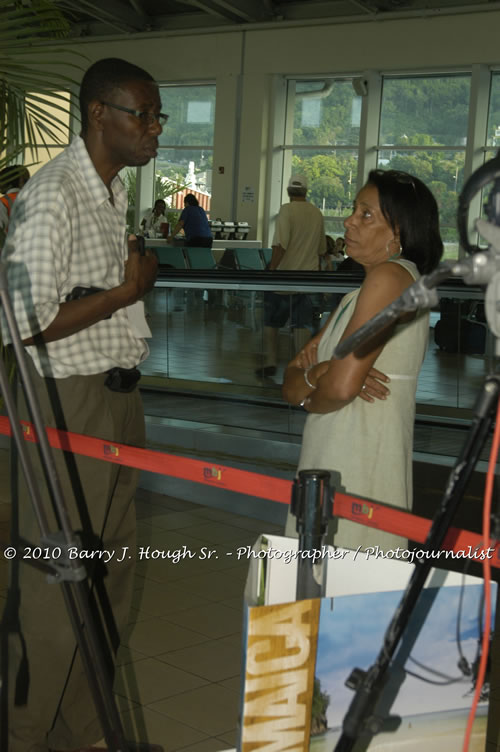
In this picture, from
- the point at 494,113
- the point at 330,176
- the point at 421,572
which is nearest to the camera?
the point at 421,572

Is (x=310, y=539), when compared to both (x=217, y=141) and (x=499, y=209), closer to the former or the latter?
(x=499, y=209)

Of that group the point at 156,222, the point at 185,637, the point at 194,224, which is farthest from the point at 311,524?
the point at 156,222

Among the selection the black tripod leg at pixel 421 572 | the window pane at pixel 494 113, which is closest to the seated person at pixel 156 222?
the window pane at pixel 494 113

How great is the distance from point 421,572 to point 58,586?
3.74 ft

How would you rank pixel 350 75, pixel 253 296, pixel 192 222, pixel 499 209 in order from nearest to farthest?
pixel 499 209 → pixel 253 296 → pixel 192 222 → pixel 350 75

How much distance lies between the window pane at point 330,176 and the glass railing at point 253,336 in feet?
39.6

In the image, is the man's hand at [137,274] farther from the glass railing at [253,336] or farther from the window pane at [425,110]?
the window pane at [425,110]

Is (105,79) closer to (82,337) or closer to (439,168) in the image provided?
(82,337)

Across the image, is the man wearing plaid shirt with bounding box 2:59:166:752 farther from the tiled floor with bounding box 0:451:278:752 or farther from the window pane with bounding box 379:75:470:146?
the window pane with bounding box 379:75:470:146

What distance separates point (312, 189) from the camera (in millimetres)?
18734

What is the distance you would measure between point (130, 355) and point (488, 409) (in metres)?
1.26

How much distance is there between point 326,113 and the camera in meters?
18.5

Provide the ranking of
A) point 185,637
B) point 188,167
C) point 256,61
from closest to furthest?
point 185,637
point 256,61
point 188,167

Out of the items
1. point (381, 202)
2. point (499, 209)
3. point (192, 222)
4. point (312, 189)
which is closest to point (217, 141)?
point (312, 189)
